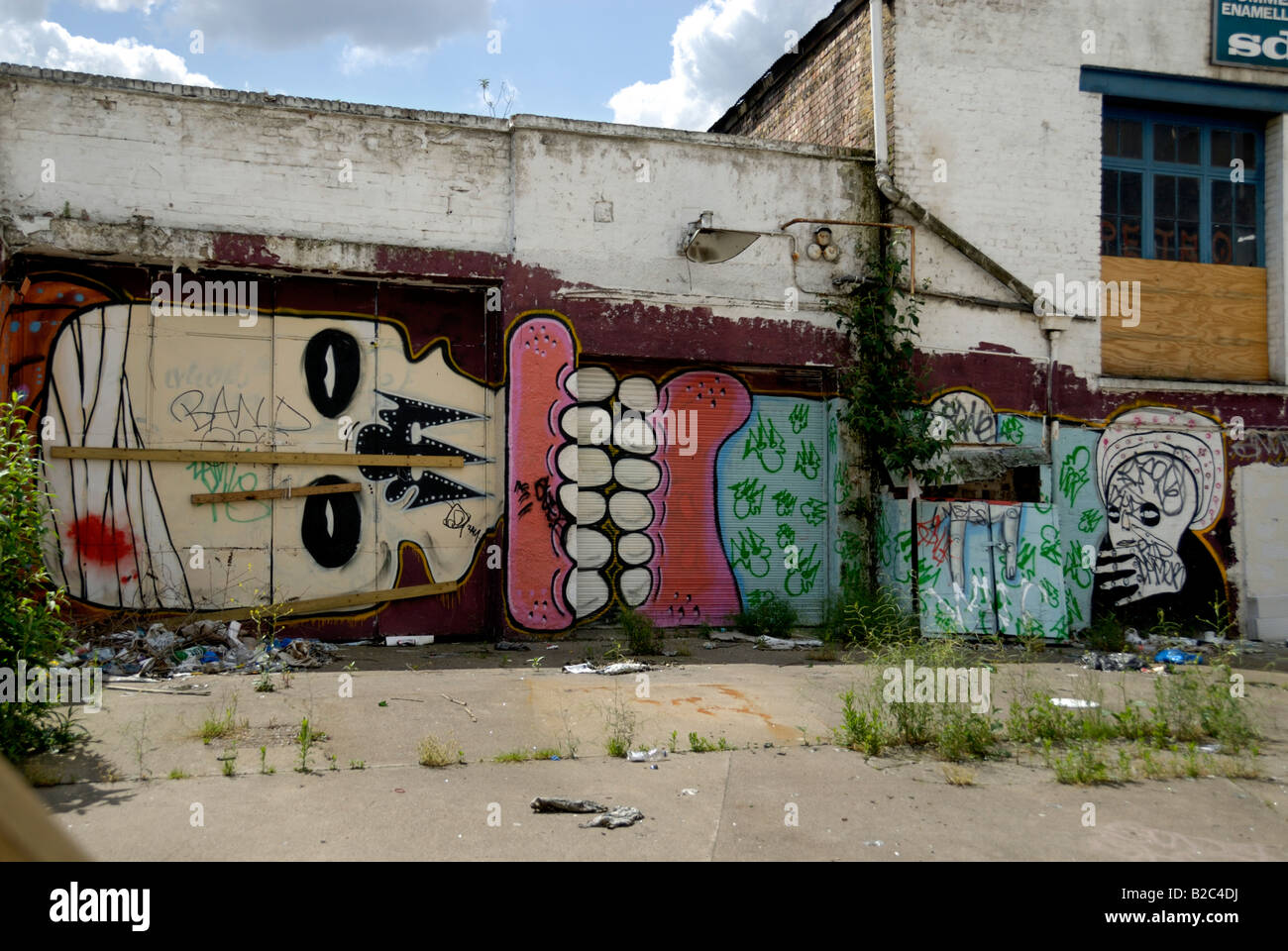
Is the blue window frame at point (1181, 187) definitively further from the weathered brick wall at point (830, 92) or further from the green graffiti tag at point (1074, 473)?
the weathered brick wall at point (830, 92)

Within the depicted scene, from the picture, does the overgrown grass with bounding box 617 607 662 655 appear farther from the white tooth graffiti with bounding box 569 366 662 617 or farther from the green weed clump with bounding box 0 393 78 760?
the green weed clump with bounding box 0 393 78 760

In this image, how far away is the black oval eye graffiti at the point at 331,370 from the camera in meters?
8.69

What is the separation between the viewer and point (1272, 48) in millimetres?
11109

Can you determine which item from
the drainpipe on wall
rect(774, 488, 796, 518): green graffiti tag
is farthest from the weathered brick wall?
rect(774, 488, 796, 518): green graffiti tag

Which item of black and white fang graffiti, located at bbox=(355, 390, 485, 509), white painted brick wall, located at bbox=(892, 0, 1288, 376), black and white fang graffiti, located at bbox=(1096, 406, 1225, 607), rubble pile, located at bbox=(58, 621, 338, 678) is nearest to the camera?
rubble pile, located at bbox=(58, 621, 338, 678)

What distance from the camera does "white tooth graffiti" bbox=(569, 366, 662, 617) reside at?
30.6ft

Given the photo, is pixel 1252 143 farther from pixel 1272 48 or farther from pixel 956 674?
pixel 956 674

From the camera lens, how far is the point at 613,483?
9445 millimetres

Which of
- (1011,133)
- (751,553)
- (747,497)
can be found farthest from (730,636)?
(1011,133)

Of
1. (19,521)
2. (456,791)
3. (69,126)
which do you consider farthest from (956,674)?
(69,126)

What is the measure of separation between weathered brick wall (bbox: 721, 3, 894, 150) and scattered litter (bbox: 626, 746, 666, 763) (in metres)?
7.21

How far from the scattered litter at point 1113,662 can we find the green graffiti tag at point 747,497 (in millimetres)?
3359

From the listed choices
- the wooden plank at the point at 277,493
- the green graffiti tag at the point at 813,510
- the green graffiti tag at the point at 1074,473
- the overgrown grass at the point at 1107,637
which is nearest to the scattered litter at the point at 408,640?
the wooden plank at the point at 277,493

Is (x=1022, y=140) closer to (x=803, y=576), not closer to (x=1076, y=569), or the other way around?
(x=1076, y=569)
